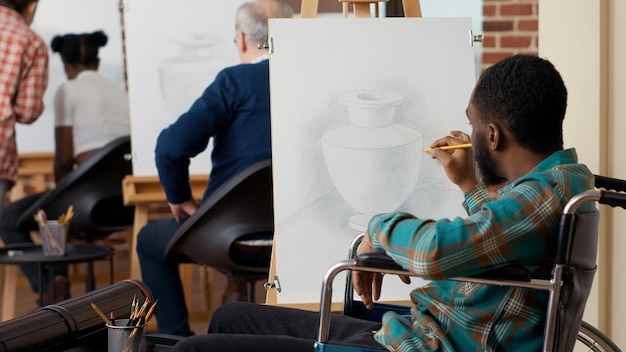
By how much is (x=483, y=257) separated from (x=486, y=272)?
0.04 m

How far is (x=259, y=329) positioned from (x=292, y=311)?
0.08 meters

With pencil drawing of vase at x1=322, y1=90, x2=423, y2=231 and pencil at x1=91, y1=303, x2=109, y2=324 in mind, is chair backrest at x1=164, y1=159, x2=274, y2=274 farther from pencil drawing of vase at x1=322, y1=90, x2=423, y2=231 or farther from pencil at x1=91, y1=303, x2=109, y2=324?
pencil at x1=91, y1=303, x2=109, y2=324

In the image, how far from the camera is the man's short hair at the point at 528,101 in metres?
1.65

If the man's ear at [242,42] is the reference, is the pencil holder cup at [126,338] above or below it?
below

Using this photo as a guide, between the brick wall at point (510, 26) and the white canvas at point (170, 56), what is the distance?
121 centimetres

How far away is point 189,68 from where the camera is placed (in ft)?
14.6

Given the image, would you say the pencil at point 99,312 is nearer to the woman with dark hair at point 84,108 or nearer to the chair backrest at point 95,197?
the chair backrest at point 95,197

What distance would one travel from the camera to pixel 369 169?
2.40 meters

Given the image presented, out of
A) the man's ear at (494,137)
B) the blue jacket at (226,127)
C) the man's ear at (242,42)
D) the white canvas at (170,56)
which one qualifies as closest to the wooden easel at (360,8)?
the blue jacket at (226,127)

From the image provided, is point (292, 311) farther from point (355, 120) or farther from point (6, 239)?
point (6, 239)

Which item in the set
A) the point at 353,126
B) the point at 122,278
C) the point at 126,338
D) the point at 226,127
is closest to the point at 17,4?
the point at 122,278

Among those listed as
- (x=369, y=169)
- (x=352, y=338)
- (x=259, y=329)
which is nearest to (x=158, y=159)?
(x=369, y=169)

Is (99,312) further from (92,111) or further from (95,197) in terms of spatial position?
(92,111)

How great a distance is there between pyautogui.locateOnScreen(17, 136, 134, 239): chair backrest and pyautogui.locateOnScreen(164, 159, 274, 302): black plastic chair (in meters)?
1.29
